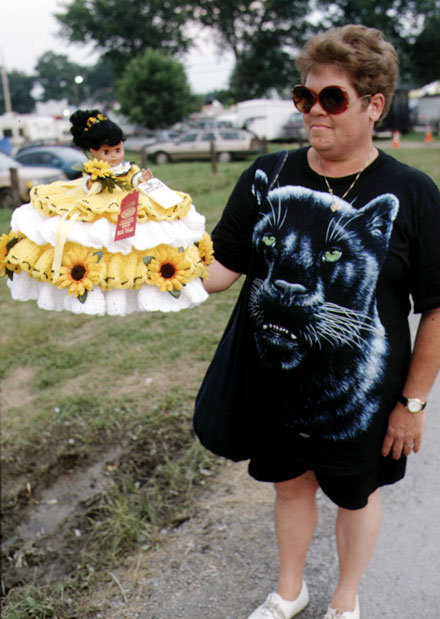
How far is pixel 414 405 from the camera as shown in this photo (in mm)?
1803

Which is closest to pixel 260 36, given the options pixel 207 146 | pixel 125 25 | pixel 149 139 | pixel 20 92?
pixel 125 25

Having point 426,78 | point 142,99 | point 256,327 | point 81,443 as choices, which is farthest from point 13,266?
point 426,78

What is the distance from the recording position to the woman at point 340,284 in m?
1.67

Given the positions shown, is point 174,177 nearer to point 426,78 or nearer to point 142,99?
point 142,99

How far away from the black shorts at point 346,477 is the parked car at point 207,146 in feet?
62.3

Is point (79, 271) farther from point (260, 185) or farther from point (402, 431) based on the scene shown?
point (402, 431)

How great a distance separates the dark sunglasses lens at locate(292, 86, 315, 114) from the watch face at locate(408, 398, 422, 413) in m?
0.90

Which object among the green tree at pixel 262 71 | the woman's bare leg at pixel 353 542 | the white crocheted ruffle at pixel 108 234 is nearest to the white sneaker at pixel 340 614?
the woman's bare leg at pixel 353 542

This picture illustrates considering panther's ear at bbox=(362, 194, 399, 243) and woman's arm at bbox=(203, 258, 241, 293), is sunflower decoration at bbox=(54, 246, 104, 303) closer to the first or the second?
woman's arm at bbox=(203, 258, 241, 293)

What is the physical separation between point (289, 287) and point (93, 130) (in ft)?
2.30

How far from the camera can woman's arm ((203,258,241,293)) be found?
198 cm

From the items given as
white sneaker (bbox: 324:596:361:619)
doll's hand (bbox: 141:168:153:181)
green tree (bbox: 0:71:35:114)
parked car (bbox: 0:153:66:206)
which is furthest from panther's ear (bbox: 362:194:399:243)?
green tree (bbox: 0:71:35:114)

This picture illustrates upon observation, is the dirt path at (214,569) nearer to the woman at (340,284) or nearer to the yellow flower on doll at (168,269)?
the woman at (340,284)

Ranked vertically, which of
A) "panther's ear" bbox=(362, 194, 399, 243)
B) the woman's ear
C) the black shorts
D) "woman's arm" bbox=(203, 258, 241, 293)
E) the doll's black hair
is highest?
the woman's ear
